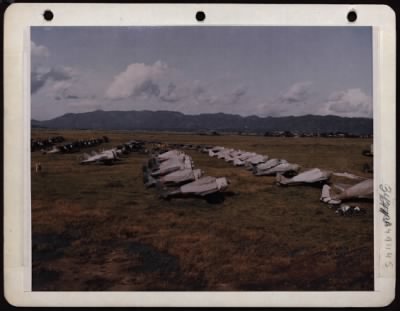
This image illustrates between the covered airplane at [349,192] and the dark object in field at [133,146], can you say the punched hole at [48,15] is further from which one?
the covered airplane at [349,192]

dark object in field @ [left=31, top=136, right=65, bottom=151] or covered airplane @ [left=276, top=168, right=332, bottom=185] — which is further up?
dark object in field @ [left=31, top=136, right=65, bottom=151]

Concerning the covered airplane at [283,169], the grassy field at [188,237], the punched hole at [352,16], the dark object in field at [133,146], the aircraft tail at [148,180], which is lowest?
the grassy field at [188,237]

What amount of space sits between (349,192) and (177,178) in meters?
0.87

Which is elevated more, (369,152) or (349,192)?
(369,152)

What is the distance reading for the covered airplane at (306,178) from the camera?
197 cm

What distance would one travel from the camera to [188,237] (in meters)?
1.95

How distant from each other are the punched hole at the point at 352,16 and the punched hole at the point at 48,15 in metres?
1.50

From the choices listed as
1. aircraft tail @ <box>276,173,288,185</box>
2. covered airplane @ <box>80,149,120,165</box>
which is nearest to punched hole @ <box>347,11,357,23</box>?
aircraft tail @ <box>276,173,288,185</box>

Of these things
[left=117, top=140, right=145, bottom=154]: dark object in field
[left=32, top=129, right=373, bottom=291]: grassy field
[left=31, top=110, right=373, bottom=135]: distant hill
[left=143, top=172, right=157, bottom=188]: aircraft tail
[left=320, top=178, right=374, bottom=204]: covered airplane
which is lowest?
[left=32, top=129, right=373, bottom=291]: grassy field

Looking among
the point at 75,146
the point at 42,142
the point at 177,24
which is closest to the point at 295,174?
the point at 177,24

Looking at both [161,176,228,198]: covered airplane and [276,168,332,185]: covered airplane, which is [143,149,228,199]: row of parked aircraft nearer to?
[161,176,228,198]: covered airplane

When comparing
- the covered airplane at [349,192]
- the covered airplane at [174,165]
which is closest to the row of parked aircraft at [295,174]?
the covered airplane at [349,192]

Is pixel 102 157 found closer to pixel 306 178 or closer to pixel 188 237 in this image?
pixel 188 237

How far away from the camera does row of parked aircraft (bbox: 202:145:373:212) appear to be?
1.97 meters
